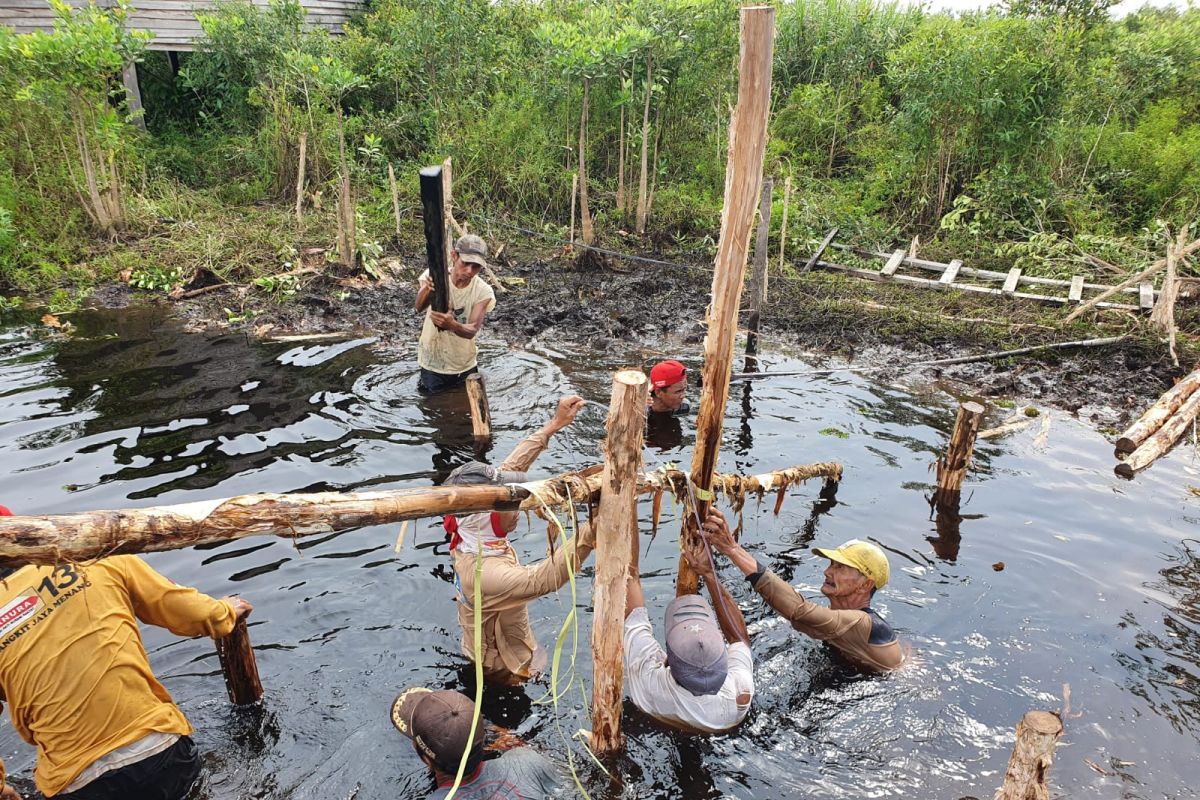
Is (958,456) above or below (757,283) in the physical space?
below

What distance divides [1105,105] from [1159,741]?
1587 centimetres

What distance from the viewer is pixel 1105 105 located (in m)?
16.0

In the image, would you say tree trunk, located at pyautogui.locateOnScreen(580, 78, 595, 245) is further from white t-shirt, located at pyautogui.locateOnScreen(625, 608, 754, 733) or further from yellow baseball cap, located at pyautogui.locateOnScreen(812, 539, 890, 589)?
white t-shirt, located at pyautogui.locateOnScreen(625, 608, 754, 733)

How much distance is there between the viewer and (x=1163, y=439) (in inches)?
309

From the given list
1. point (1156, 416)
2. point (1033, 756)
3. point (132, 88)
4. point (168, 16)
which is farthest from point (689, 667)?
point (168, 16)

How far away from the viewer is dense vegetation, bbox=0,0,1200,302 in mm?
13719

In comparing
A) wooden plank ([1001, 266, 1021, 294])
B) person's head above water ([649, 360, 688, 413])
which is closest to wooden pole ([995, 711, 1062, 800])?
person's head above water ([649, 360, 688, 413])

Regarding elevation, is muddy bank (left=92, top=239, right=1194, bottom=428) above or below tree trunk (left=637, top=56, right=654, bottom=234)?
below

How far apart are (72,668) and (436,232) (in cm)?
482

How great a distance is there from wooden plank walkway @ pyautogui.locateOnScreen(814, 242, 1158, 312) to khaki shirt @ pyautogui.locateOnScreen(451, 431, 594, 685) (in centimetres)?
1109

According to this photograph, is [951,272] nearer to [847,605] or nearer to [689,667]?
[847,605]

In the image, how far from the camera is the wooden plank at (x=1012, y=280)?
13.2 meters

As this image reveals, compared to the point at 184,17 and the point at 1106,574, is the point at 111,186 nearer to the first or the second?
the point at 184,17

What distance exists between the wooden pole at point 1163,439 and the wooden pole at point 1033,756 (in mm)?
5707
